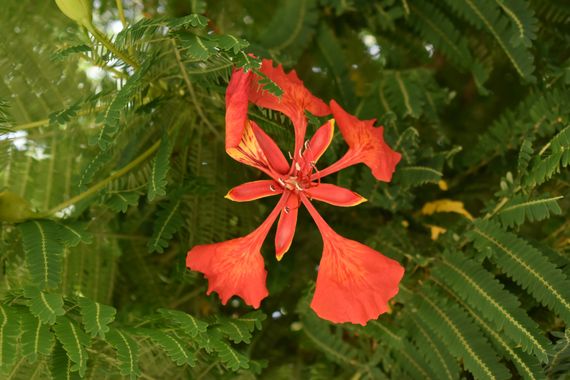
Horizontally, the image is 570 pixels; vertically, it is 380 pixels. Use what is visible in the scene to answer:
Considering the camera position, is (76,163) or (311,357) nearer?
(76,163)

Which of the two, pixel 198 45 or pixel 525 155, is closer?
pixel 198 45

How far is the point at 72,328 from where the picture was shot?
0.81 metres

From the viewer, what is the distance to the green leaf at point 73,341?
78cm

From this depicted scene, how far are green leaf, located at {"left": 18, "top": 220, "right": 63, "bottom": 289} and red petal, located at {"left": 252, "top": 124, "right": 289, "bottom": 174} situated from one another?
11.0 inches

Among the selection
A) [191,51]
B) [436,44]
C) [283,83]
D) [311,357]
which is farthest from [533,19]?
[311,357]

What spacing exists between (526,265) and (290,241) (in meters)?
0.30

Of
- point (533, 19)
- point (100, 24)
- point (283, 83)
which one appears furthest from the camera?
point (100, 24)

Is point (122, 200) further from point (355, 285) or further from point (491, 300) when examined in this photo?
point (491, 300)

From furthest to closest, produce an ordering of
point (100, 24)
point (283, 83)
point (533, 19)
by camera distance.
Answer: point (100, 24) < point (533, 19) < point (283, 83)

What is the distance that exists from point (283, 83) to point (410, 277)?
0.34m

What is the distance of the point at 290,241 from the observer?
93cm

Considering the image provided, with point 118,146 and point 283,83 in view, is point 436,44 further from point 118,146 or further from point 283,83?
point 118,146

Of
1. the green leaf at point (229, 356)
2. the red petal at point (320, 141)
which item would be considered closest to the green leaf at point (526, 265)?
the red petal at point (320, 141)

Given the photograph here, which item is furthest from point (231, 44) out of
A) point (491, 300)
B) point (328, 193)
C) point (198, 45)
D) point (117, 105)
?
point (491, 300)
